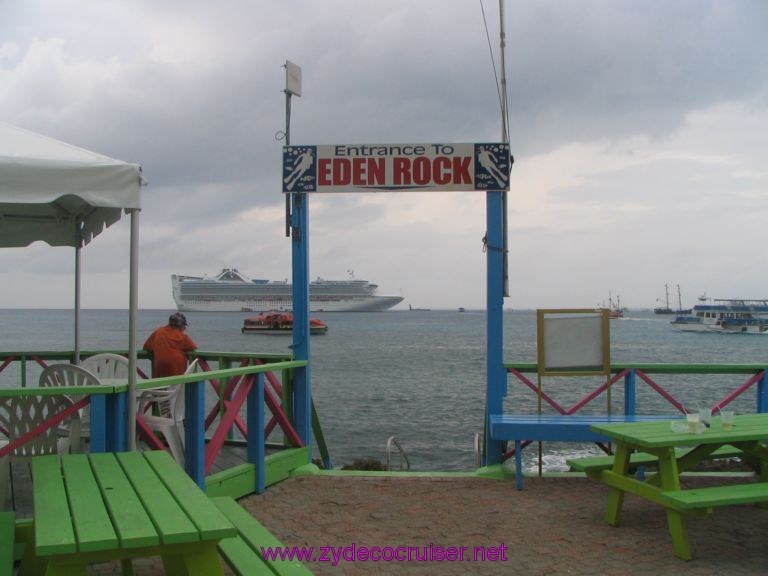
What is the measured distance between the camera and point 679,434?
14.7 ft

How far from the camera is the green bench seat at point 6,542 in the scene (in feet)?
9.53

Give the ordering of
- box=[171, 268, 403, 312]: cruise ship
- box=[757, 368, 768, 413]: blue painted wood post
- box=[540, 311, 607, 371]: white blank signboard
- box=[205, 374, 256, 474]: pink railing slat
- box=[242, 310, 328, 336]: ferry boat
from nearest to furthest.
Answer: box=[205, 374, 256, 474]: pink railing slat
box=[540, 311, 607, 371]: white blank signboard
box=[757, 368, 768, 413]: blue painted wood post
box=[242, 310, 328, 336]: ferry boat
box=[171, 268, 403, 312]: cruise ship

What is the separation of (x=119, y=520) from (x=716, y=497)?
10.4ft

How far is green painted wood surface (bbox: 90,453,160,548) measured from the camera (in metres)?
2.56

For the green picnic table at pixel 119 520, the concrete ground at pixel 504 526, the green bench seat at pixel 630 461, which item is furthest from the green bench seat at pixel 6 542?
the green bench seat at pixel 630 461

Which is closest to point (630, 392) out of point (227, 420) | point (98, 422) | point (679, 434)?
point (679, 434)

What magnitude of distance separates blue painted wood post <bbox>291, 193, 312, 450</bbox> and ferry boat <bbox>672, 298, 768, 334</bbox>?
327ft

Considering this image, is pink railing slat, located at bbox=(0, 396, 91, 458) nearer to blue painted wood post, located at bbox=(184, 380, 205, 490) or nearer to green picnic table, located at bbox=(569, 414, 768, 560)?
blue painted wood post, located at bbox=(184, 380, 205, 490)

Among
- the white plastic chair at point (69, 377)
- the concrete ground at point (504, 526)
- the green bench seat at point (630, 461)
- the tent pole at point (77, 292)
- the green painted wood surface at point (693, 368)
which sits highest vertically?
the tent pole at point (77, 292)

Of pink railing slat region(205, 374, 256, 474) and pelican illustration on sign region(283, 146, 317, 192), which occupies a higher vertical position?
pelican illustration on sign region(283, 146, 317, 192)

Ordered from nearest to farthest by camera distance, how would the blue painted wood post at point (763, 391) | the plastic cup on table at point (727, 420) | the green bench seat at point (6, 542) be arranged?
the green bench seat at point (6, 542), the plastic cup on table at point (727, 420), the blue painted wood post at point (763, 391)

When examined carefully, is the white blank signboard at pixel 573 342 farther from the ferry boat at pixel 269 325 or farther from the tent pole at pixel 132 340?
the ferry boat at pixel 269 325

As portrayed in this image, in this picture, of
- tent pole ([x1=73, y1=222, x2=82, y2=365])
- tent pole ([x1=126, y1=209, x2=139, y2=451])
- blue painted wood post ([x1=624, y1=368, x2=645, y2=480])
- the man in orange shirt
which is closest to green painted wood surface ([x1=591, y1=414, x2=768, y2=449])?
blue painted wood post ([x1=624, y1=368, x2=645, y2=480])

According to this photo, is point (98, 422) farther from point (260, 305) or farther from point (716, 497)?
point (260, 305)
